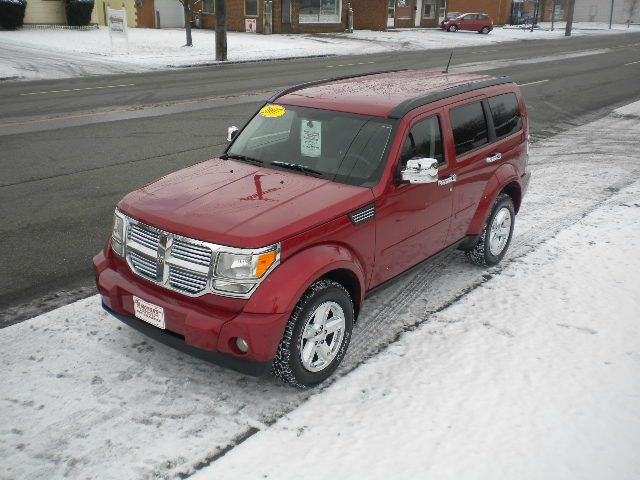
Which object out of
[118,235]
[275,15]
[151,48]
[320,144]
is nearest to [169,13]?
[275,15]

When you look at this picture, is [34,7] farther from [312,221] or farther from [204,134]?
[312,221]

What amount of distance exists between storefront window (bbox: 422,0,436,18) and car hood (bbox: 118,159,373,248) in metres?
53.7

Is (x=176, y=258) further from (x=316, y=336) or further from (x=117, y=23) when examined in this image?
(x=117, y=23)

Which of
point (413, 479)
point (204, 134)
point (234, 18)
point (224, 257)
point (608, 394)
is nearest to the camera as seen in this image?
point (413, 479)

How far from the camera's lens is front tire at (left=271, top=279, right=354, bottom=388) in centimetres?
395

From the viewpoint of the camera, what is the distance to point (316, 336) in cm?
416

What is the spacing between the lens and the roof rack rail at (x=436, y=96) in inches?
192

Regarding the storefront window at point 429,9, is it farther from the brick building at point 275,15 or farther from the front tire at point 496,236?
the front tire at point 496,236

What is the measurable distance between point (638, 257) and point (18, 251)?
6.59 metres

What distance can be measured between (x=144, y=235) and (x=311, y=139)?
162 cm

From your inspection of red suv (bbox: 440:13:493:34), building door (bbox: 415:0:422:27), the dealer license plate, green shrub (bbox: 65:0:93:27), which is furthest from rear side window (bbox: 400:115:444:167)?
building door (bbox: 415:0:422:27)

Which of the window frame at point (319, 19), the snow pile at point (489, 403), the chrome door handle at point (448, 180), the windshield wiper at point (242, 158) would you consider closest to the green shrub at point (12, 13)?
the window frame at point (319, 19)

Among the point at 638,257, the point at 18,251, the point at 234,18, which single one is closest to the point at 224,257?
the point at 18,251

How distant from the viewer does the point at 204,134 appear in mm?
12328
